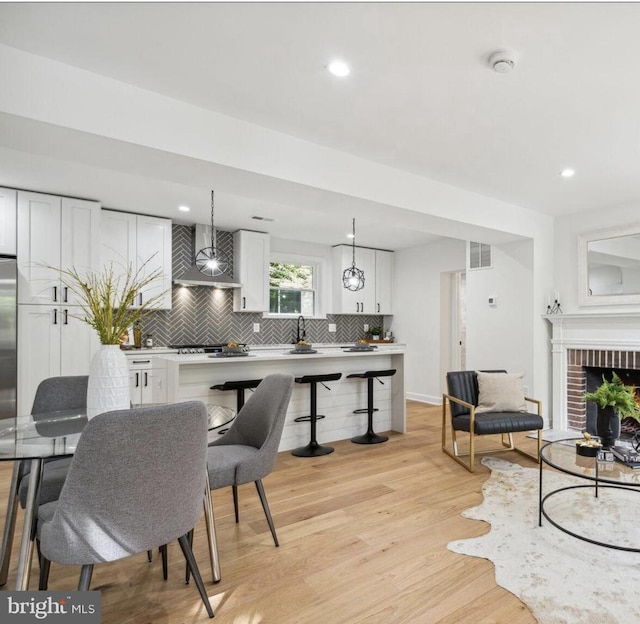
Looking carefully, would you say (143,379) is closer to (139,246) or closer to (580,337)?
(139,246)

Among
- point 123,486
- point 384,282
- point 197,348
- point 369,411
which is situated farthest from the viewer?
point 384,282

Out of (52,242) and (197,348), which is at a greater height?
(52,242)

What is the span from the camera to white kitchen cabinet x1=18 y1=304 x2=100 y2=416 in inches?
166

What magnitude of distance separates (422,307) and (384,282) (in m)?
0.87

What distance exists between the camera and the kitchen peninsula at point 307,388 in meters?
3.76

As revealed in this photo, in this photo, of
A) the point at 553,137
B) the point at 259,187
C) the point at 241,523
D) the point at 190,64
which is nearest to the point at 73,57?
the point at 190,64

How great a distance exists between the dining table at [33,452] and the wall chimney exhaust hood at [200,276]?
2.72m

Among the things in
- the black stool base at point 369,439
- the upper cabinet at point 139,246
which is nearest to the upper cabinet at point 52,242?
the upper cabinet at point 139,246

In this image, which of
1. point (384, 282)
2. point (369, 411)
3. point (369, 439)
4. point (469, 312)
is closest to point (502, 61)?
point (369, 411)

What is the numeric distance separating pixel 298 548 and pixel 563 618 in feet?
4.26

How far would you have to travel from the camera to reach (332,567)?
7.32ft

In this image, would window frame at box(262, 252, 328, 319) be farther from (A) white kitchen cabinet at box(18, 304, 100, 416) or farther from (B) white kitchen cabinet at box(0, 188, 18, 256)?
(B) white kitchen cabinet at box(0, 188, 18, 256)

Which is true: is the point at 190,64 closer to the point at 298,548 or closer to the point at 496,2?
the point at 496,2

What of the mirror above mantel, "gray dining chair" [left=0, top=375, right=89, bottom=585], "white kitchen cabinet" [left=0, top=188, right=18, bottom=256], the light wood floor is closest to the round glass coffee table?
the light wood floor
